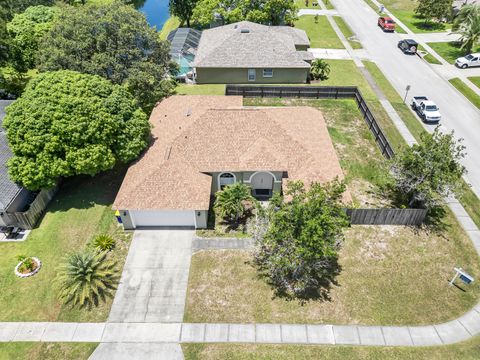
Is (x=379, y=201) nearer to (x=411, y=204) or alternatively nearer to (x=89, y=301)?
(x=411, y=204)

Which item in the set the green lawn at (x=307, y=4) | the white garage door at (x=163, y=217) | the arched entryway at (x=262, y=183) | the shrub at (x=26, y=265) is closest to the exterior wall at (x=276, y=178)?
the arched entryway at (x=262, y=183)

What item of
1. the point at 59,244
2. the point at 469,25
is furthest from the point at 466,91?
the point at 59,244

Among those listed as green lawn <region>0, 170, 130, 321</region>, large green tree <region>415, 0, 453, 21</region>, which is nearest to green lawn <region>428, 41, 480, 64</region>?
large green tree <region>415, 0, 453, 21</region>

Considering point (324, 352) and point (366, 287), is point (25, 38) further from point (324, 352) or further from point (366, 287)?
point (324, 352)

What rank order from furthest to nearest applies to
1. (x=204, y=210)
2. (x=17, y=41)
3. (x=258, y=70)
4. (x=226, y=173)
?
(x=258, y=70) → (x=17, y=41) → (x=226, y=173) → (x=204, y=210)

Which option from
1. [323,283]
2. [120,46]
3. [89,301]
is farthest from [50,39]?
[323,283]

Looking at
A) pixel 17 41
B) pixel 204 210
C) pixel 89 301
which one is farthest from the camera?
pixel 17 41
